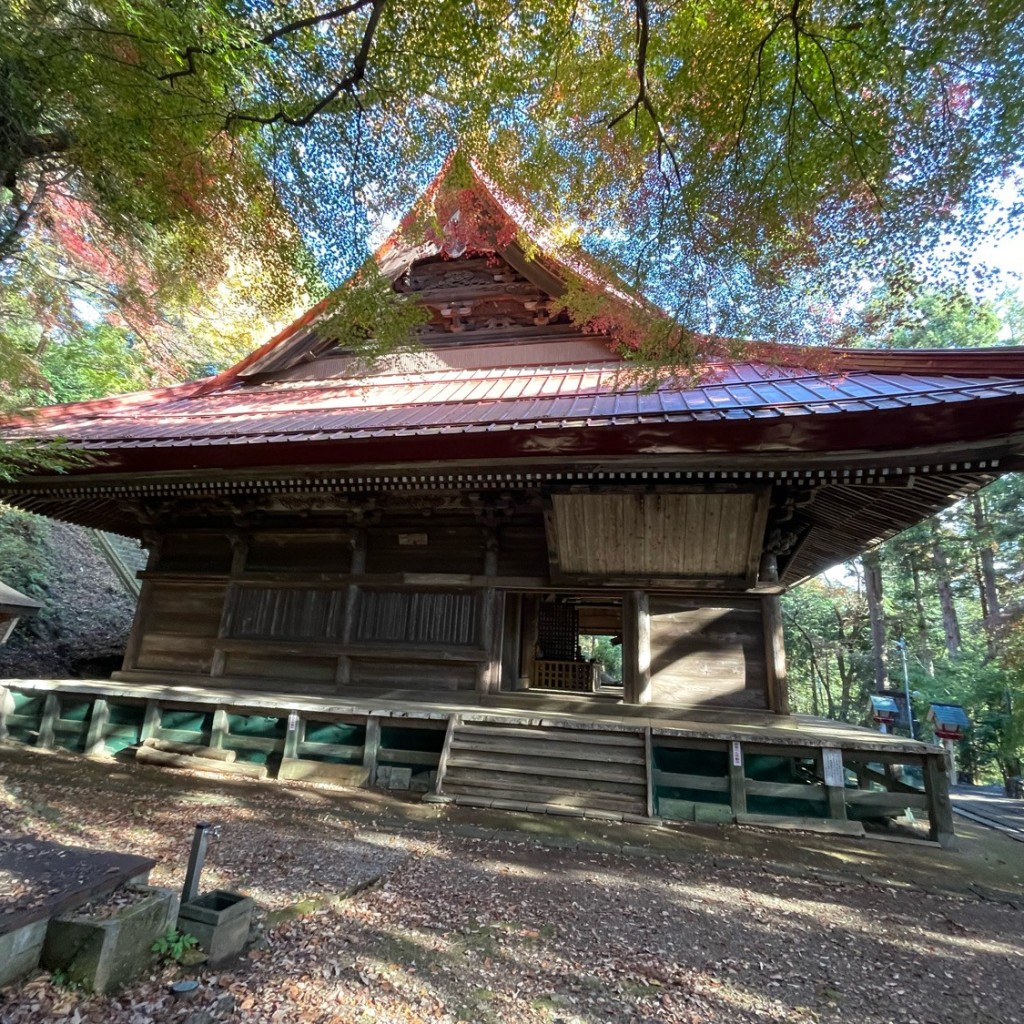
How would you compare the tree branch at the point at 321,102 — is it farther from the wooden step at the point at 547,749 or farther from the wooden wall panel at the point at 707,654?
the wooden wall panel at the point at 707,654

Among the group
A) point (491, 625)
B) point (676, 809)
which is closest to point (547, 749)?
point (676, 809)

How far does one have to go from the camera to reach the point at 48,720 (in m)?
6.10

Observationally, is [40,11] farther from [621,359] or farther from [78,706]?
[78,706]

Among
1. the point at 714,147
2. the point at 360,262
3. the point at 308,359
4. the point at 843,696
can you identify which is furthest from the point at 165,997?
the point at 843,696

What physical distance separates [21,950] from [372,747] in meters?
3.51

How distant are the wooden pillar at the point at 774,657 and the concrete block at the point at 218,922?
4787mm

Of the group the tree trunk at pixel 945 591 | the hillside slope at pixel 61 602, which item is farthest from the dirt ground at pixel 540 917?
the tree trunk at pixel 945 591

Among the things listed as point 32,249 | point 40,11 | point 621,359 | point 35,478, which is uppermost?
point 32,249

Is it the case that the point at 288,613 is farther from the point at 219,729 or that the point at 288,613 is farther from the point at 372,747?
the point at 372,747

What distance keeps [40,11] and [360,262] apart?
2.05 metres

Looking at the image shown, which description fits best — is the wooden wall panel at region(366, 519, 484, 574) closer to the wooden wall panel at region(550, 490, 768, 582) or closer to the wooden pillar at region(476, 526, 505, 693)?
the wooden pillar at region(476, 526, 505, 693)

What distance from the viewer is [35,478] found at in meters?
5.67

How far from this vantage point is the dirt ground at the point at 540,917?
2.14 meters

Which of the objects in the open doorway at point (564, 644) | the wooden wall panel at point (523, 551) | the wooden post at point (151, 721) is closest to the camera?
the wooden post at point (151, 721)
